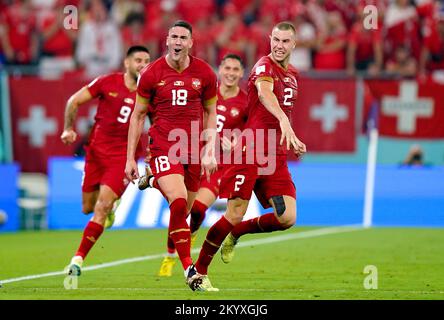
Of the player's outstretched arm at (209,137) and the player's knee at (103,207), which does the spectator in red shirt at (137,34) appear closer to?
the player's knee at (103,207)

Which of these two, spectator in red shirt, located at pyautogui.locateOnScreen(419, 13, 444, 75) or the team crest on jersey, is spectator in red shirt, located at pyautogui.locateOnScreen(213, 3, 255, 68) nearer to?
spectator in red shirt, located at pyautogui.locateOnScreen(419, 13, 444, 75)

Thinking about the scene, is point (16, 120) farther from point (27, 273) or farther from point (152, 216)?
point (27, 273)

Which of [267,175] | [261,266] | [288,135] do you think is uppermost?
[288,135]

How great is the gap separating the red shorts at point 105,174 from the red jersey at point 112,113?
4.1 inches

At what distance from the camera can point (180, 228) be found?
1200cm

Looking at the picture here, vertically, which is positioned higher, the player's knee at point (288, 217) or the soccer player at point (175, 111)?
the soccer player at point (175, 111)

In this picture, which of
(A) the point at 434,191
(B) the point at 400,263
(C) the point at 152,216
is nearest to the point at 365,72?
(A) the point at 434,191

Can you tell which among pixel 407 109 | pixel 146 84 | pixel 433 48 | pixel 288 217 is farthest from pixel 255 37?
pixel 288 217

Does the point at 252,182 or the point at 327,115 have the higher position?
the point at 252,182

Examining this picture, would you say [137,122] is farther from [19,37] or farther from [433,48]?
[433,48]

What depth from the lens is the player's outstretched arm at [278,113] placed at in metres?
11.4

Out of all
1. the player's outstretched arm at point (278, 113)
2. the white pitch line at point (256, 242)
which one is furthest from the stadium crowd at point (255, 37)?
the player's outstretched arm at point (278, 113)

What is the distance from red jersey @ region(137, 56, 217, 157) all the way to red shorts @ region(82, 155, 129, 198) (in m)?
1.76

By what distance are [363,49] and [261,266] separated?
9228 millimetres
